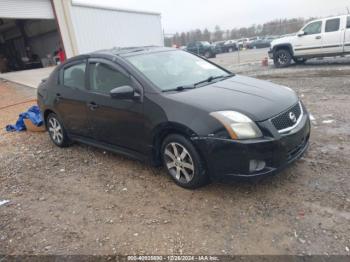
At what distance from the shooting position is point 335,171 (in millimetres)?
3662

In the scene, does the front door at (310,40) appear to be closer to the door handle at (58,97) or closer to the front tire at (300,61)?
the front tire at (300,61)

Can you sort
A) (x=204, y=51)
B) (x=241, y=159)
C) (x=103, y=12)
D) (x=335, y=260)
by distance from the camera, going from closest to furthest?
1. (x=335, y=260)
2. (x=241, y=159)
3. (x=103, y=12)
4. (x=204, y=51)

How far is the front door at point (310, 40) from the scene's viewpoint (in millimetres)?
12305

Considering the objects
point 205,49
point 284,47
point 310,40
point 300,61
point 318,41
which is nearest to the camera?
point 318,41

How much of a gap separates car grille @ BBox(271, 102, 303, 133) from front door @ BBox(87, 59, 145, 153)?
154cm

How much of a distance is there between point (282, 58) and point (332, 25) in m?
2.32

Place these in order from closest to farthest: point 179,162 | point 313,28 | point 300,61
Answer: point 179,162 < point 313,28 < point 300,61

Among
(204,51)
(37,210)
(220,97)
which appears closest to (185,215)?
(220,97)

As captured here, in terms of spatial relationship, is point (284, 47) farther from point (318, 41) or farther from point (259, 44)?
point (259, 44)

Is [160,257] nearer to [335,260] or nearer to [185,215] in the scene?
[185,215]

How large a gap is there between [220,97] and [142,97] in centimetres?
93

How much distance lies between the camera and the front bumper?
10.1 ft

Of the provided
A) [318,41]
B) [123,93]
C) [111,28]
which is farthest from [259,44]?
[123,93]

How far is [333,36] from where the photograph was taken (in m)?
11.9
